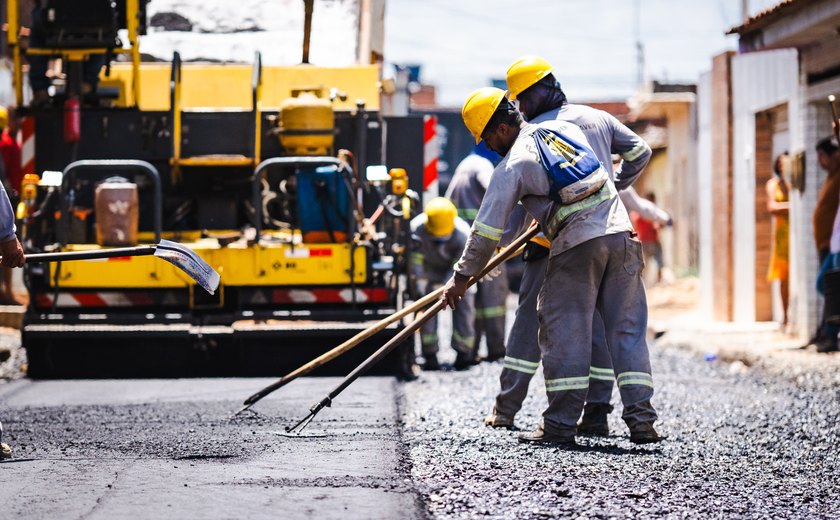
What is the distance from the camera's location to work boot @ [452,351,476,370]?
1121 cm

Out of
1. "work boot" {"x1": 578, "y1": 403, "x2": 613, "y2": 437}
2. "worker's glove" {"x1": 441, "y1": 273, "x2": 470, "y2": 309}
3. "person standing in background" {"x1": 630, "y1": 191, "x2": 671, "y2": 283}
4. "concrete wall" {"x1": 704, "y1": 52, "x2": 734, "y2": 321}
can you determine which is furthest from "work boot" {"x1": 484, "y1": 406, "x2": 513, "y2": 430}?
"person standing in background" {"x1": 630, "y1": 191, "x2": 671, "y2": 283}

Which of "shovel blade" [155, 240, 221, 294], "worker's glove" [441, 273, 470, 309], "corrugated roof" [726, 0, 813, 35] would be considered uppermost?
"corrugated roof" [726, 0, 813, 35]

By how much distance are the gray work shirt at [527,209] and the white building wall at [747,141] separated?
8.00 m

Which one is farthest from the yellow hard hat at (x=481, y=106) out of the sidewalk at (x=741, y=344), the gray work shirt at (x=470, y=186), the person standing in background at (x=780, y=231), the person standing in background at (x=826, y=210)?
the person standing in background at (x=780, y=231)

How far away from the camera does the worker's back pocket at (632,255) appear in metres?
6.76

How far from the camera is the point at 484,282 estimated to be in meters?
11.6

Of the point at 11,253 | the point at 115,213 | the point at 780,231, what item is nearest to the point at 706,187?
the point at 780,231

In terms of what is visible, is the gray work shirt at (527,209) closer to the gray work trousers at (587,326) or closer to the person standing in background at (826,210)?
the gray work trousers at (587,326)

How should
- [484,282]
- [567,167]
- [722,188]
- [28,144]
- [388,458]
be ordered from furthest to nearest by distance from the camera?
[722,188]
[484,282]
[28,144]
[567,167]
[388,458]

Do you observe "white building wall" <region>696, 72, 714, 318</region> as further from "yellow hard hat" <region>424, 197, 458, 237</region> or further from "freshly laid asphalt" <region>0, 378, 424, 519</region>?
"freshly laid asphalt" <region>0, 378, 424, 519</region>

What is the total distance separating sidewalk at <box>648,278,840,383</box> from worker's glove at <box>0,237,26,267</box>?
19.6 feet

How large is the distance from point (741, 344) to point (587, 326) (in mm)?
6425

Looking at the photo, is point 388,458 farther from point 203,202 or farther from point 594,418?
point 203,202

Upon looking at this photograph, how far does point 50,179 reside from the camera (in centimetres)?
1007
